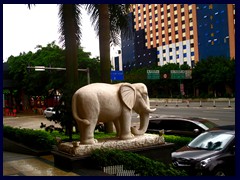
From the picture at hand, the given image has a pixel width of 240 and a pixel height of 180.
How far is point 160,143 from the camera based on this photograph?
794cm

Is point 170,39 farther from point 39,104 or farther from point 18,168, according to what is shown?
point 18,168

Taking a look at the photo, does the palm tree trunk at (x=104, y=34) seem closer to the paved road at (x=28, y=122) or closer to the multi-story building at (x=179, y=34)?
the paved road at (x=28, y=122)

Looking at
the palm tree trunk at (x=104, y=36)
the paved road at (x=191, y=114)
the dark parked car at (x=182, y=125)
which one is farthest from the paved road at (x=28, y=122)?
the palm tree trunk at (x=104, y=36)

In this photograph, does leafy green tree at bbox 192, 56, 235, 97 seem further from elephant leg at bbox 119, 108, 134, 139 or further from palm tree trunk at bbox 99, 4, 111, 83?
elephant leg at bbox 119, 108, 134, 139

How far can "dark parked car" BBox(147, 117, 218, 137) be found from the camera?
10.6 metres

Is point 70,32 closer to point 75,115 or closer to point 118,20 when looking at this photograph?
point 118,20

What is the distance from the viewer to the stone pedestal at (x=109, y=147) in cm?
666

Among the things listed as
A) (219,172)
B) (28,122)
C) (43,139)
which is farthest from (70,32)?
(28,122)

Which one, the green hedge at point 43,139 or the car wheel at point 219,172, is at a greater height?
the green hedge at point 43,139

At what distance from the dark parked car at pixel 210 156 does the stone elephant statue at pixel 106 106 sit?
1.33m

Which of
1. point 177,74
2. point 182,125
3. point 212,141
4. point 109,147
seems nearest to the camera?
point 109,147

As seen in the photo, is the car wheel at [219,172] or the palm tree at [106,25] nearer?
the car wheel at [219,172]

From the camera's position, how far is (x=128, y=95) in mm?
7465

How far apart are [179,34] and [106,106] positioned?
62.9 metres
